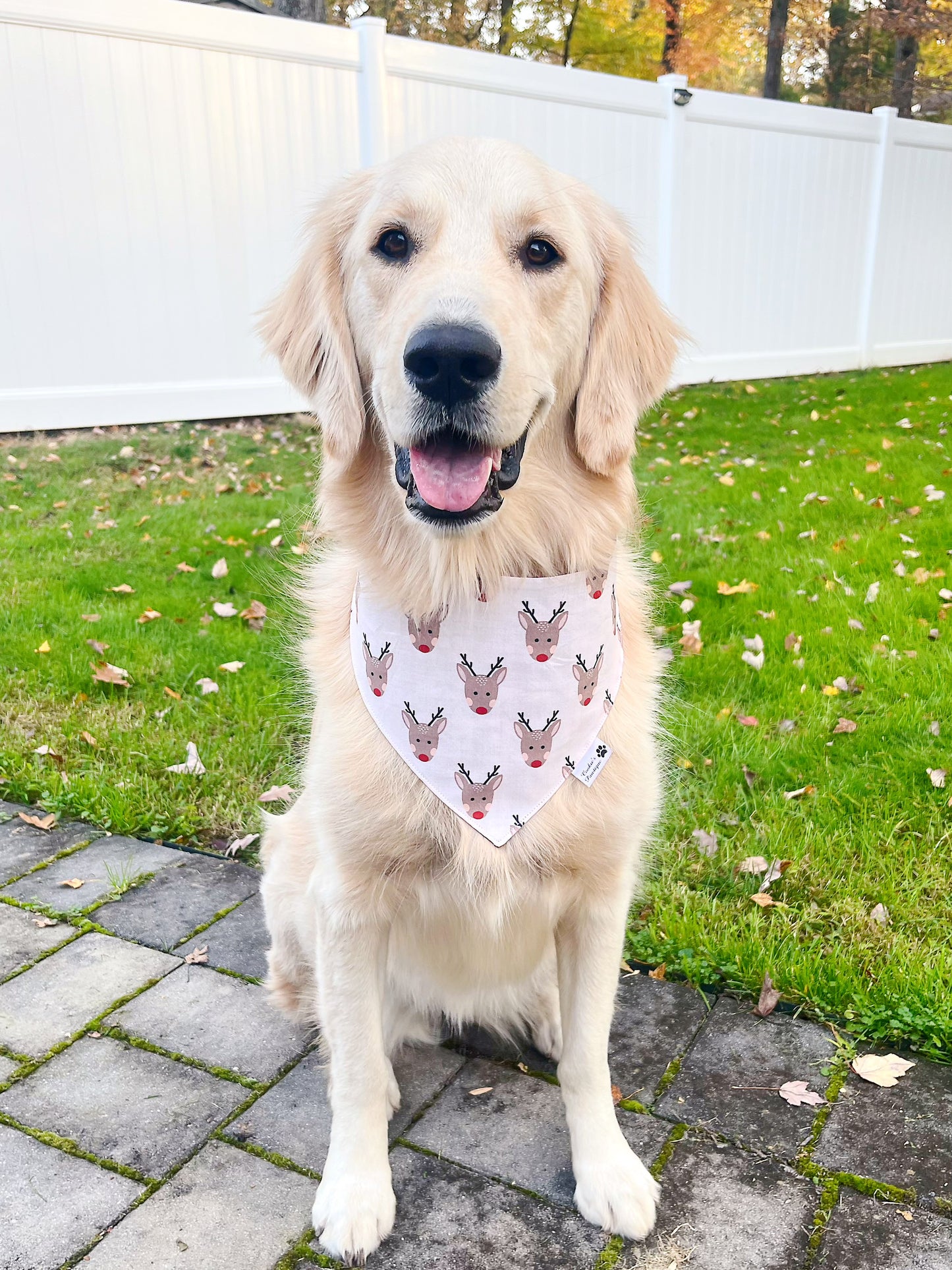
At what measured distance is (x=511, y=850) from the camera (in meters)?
1.94

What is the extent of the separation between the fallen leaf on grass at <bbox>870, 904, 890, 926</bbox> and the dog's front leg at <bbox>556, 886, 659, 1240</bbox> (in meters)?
0.94

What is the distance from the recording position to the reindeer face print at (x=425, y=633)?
202 centimetres

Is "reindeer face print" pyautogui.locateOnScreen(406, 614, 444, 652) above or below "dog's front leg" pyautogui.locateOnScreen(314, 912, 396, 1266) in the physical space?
above

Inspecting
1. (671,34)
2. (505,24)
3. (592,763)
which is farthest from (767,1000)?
(505,24)

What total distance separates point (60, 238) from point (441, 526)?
698cm

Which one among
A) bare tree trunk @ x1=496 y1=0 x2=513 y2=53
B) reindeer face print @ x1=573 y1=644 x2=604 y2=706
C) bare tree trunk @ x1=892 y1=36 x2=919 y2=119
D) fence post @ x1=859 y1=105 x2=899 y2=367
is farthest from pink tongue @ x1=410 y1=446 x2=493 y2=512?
bare tree trunk @ x1=496 y1=0 x2=513 y2=53

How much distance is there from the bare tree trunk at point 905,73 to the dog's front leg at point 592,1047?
21692 mm

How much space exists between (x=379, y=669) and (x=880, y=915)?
1558mm

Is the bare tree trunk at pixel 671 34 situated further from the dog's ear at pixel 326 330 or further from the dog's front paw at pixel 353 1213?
the dog's front paw at pixel 353 1213

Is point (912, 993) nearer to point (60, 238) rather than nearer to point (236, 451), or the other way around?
point (236, 451)

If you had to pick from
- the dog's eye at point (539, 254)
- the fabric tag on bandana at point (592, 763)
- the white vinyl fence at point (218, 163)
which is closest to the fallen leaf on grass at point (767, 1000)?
the fabric tag on bandana at point (592, 763)

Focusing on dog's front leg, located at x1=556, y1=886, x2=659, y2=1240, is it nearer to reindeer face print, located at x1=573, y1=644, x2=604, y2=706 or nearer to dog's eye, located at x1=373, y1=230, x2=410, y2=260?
reindeer face print, located at x1=573, y1=644, x2=604, y2=706

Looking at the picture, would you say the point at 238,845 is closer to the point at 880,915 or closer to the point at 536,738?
the point at 536,738

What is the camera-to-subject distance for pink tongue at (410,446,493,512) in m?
1.83
